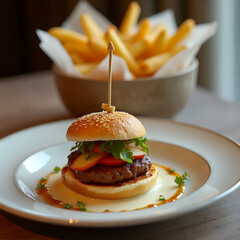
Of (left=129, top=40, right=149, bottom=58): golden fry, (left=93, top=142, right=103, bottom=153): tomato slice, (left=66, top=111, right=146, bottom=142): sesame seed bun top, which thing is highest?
(left=129, top=40, right=149, bottom=58): golden fry

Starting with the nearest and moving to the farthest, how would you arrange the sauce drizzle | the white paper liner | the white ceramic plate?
the white ceramic plate → the sauce drizzle → the white paper liner

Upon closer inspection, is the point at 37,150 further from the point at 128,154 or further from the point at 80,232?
the point at 80,232

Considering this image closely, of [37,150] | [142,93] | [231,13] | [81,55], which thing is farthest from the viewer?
[231,13]

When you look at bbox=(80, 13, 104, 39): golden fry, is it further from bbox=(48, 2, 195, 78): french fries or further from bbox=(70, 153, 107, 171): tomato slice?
bbox=(70, 153, 107, 171): tomato slice

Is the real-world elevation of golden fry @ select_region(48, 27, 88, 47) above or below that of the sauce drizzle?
above

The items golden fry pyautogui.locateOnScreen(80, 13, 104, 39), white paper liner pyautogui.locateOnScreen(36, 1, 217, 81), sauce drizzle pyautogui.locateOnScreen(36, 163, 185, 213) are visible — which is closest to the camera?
sauce drizzle pyautogui.locateOnScreen(36, 163, 185, 213)

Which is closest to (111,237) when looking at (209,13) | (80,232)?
(80,232)

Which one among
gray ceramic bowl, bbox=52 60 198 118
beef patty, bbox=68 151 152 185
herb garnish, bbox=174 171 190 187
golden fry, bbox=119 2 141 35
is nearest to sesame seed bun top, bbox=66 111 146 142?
beef patty, bbox=68 151 152 185

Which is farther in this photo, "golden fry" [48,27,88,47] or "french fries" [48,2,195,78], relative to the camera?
"golden fry" [48,27,88,47]

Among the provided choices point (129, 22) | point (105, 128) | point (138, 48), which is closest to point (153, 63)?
point (138, 48)
